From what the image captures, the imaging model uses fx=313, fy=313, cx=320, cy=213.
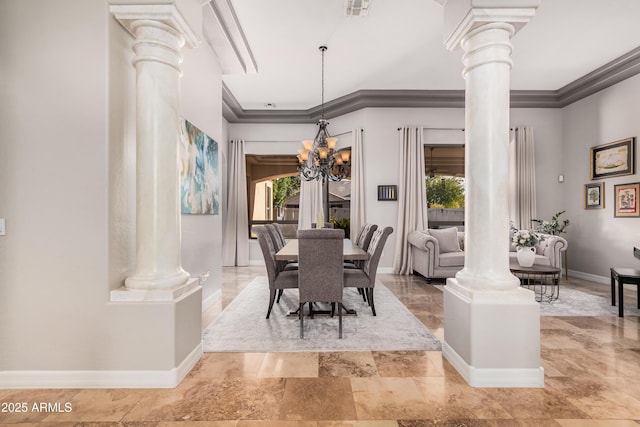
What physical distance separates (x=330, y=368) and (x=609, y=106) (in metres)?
5.73

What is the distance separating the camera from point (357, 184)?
18.8ft

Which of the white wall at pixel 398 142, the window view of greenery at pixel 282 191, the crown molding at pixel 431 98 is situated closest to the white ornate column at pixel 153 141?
the crown molding at pixel 431 98

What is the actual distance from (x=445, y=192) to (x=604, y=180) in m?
2.40

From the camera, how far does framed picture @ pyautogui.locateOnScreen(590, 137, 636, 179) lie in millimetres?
4438

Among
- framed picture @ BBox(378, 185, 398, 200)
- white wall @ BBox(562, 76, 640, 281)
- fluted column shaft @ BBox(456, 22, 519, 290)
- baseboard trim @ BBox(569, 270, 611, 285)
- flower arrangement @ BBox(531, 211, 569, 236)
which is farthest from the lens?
A: framed picture @ BBox(378, 185, 398, 200)

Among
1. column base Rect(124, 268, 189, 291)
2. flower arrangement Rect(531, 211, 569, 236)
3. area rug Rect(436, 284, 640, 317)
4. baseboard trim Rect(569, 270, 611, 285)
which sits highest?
flower arrangement Rect(531, 211, 569, 236)

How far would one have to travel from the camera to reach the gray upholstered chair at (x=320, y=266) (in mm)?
2602

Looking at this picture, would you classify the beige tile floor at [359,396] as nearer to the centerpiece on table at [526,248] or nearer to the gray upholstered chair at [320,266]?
the gray upholstered chair at [320,266]

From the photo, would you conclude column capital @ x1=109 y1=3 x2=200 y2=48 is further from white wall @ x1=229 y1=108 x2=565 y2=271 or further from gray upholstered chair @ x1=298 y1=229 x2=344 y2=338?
white wall @ x1=229 y1=108 x2=565 y2=271

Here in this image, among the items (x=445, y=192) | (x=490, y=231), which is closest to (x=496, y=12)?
(x=490, y=231)

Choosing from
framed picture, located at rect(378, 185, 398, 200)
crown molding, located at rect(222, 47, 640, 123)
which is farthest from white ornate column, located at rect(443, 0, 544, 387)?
framed picture, located at rect(378, 185, 398, 200)

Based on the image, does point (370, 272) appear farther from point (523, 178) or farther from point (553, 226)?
point (523, 178)

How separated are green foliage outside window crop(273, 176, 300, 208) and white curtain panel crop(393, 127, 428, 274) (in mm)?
2380

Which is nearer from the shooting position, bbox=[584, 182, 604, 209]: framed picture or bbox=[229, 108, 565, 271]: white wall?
bbox=[584, 182, 604, 209]: framed picture
